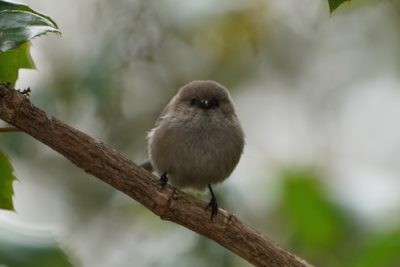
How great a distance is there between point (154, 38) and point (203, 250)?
184cm

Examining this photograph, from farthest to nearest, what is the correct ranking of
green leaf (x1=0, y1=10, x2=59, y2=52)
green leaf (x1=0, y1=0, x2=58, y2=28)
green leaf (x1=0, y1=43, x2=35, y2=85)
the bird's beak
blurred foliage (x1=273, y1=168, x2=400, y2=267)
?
1. the bird's beak
2. blurred foliage (x1=273, y1=168, x2=400, y2=267)
3. green leaf (x1=0, y1=43, x2=35, y2=85)
4. green leaf (x1=0, y1=0, x2=58, y2=28)
5. green leaf (x1=0, y1=10, x2=59, y2=52)

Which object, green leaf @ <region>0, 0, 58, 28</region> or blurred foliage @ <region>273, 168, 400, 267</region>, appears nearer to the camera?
green leaf @ <region>0, 0, 58, 28</region>

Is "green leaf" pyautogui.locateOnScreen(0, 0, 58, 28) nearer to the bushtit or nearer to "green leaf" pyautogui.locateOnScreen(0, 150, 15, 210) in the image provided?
"green leaf" pyautogui.locateOnScreen(0, 150, 15, 210)

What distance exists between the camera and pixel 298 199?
442cm

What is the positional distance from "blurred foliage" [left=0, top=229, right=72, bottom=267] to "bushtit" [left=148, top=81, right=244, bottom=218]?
1.65 meters

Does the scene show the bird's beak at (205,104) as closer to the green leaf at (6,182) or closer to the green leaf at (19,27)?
the green leaf at (6,182)

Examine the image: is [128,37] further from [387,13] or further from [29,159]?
[387,13]

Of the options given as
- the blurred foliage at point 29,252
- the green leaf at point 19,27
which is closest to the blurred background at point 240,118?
the blurred foliage at point 29,252

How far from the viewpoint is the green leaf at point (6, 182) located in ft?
10.3

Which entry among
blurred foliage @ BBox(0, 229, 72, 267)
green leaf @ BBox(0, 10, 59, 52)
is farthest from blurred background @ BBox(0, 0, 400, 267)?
green leaf @ BBox(0, 10, 59, 52)

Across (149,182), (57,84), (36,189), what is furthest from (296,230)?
(36,189)

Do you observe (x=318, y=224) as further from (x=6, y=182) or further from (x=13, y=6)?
(x=13, y=6)

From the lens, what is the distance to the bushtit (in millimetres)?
4727

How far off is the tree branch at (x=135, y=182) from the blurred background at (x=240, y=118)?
36 cm
